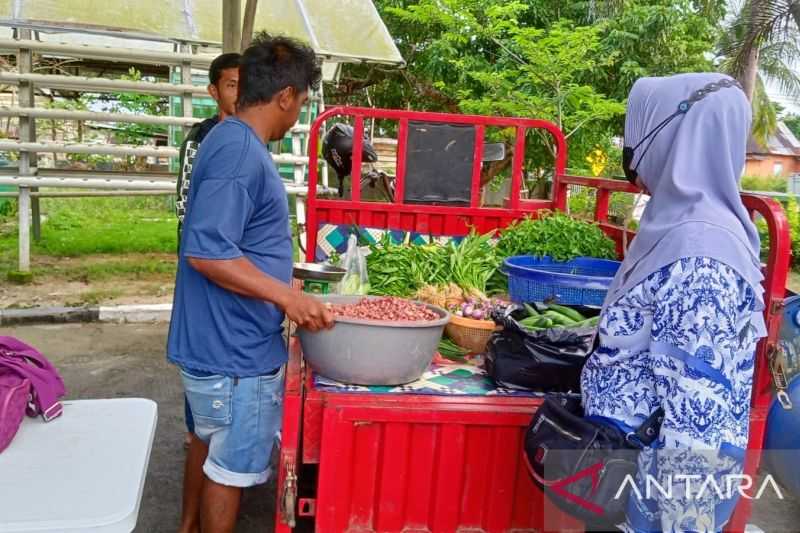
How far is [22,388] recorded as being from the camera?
2.03 meters

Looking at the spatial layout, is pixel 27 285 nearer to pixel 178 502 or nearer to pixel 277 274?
pixel 178 502

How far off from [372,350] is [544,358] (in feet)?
2.06

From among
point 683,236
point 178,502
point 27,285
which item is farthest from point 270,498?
point 27,285

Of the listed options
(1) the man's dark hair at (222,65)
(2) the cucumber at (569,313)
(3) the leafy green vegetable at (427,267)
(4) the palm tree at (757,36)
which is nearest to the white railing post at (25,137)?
(1) the man's dark hair at (222,65)

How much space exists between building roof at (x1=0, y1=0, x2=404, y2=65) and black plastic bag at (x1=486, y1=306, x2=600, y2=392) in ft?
20.2

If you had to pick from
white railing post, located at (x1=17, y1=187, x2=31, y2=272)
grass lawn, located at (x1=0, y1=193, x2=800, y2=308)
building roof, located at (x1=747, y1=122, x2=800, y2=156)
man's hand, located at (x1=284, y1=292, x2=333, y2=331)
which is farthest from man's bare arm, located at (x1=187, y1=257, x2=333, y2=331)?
building roof, located at (x1=747, y1=122, x2=800, y2=156)

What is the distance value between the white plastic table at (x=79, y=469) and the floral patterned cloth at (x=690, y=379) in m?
1.33

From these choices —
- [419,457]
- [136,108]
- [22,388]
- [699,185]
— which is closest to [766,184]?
[136,108]

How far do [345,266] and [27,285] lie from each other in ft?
17.1

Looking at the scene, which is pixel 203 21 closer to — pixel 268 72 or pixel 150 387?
pixel 150 387

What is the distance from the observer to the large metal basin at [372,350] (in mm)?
2217

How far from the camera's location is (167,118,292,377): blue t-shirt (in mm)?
2068

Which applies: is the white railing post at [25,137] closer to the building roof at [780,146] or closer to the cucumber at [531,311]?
the cucumber at [531,311]

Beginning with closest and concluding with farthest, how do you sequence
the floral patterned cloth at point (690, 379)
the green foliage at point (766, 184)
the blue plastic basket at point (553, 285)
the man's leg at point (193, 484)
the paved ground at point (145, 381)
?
the floral patterned cloth at point (690, 379)
the man's leg at point (193, 484)
the blue plastic basket at point (553, 285)
the paved ground at point (145, 381)
the green foliage at point (766, 184)
